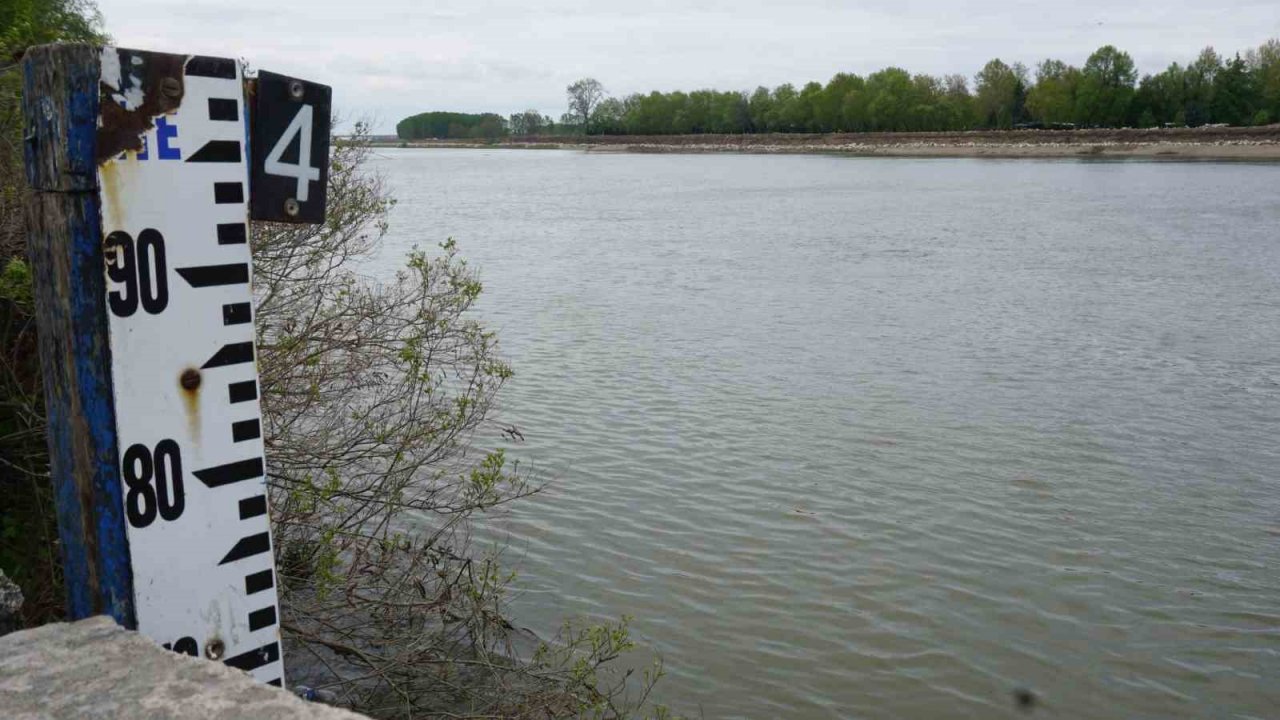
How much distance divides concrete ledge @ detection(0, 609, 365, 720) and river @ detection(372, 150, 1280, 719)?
484 cm

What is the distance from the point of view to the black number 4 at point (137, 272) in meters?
2.86

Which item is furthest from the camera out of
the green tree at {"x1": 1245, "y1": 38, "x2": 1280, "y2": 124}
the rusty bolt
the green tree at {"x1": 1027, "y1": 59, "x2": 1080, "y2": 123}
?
the green tree at {"x1": 1027, "y1": 59, "x2": 1080, "y2": 123}

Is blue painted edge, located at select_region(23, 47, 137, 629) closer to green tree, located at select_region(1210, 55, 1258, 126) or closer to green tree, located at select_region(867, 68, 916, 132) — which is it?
green tree, located at select_region(1210, 55, 1258, 126)

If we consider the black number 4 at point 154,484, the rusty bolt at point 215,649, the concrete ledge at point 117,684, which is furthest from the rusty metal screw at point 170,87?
the rusty bolt at point 215,649

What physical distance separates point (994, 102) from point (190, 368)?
453ft

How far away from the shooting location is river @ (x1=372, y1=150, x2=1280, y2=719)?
7.71 meters

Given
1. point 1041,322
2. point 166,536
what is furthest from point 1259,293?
point 166,536

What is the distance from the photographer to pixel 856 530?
9914 millimetres

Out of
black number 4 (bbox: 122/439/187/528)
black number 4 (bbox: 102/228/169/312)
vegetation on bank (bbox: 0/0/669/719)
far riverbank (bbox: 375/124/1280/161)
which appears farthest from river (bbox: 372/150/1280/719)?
far riverbank (bbox: 375/124/1280/161)

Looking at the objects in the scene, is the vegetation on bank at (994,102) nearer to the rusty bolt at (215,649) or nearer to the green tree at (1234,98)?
the green tree at (1234,98)

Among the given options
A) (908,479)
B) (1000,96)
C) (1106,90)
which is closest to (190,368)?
(908,479)

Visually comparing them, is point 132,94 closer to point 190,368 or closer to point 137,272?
point 137,272

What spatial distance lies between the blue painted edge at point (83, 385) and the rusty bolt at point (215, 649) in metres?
0.25

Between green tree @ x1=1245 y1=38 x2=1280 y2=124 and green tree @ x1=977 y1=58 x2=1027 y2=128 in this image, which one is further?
green tree @ x1=977 y1=58 x2=1027 y2=128
